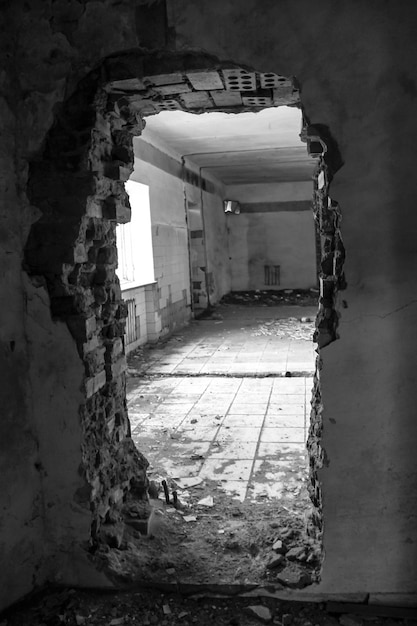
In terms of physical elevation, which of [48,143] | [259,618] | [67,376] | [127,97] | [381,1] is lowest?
[259,618]

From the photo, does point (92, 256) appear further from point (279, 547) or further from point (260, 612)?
point (260, 612)

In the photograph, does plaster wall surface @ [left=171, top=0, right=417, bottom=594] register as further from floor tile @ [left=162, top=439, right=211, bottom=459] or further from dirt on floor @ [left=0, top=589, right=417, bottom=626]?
floor tile @ [left=162, top=439, right=211, bottom=459]

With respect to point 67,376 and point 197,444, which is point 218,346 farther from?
point 67,376

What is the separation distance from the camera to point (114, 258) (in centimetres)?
288

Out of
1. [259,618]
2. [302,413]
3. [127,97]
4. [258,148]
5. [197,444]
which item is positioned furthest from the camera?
[258,148]

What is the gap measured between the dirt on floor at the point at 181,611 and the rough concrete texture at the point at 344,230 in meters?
0.09

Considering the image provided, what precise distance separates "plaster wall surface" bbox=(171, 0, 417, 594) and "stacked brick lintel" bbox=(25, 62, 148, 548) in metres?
0.59

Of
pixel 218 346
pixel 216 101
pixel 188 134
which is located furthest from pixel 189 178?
pixel 216 101

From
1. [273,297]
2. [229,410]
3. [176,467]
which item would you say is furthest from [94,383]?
[273,297]

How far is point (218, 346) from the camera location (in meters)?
8.52

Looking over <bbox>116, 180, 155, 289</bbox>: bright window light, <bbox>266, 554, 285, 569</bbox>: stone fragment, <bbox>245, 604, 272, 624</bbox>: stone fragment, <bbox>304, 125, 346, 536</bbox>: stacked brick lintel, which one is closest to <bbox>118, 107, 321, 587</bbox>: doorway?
<bbox>266, 554, 285, 569</bbox>: stone fragment

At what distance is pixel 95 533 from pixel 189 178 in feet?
30.3

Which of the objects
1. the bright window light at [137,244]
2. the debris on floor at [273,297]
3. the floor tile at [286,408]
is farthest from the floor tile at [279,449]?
the debris on floor at [273,297]

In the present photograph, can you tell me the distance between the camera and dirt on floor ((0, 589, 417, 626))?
234 centimetres
